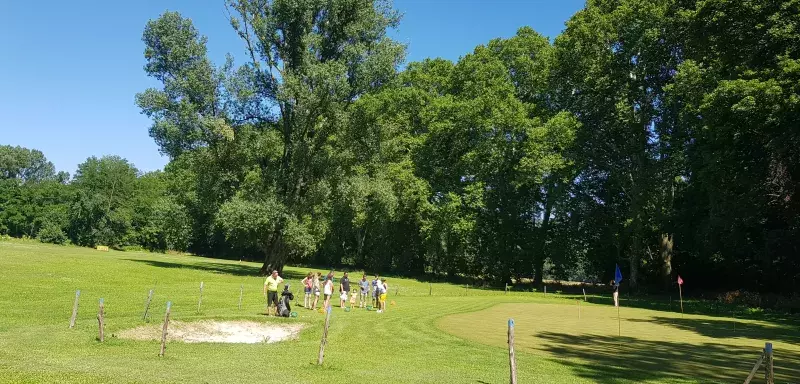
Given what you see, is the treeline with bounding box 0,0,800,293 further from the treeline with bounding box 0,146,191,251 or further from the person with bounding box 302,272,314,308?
the treeline with bounding box 0,146,191,251

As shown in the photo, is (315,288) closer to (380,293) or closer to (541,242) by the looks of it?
(380,293)

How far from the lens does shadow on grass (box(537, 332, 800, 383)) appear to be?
43.9 feet

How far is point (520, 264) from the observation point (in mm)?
57125

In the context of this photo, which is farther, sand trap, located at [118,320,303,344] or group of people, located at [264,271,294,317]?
group of people, located at [264,271,294,317]

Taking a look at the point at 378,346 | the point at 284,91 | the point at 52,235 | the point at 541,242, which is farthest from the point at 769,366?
the point at 52,235

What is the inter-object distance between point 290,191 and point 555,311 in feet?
72.3

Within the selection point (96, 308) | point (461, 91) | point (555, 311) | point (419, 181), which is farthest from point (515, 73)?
point (96, 308)

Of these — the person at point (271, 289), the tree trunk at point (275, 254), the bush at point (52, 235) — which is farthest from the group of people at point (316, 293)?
the bush at point (52, 235)

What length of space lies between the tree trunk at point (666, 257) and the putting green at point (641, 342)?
21.1m

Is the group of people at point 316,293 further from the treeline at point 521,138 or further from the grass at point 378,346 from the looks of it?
the treeline at point 521,138

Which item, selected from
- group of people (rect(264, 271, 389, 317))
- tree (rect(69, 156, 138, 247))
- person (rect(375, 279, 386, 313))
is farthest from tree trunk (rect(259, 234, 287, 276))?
tree (rect(69, 156, 138, 247))

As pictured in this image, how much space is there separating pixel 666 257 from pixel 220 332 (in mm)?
44837

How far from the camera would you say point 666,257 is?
50312mm

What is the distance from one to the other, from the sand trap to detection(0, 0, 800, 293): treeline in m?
19.6
